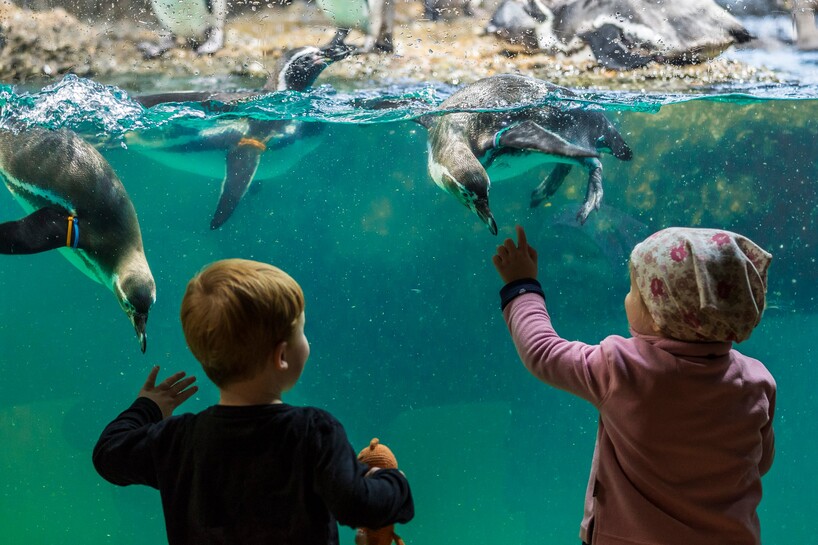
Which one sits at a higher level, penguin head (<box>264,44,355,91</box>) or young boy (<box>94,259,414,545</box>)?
penguin head (<box>264,44,355,91</box>)

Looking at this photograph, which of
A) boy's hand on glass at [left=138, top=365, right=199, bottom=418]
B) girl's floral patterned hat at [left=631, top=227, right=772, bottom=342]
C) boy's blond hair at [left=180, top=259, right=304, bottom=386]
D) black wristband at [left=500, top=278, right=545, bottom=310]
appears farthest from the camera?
black wristband at [left=500, top=278, right=545, bottom=310]

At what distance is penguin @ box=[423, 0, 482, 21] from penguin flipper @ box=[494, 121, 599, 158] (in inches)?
34.2

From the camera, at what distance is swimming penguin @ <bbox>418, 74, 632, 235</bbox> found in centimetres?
341

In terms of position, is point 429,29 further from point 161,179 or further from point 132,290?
point 161,179

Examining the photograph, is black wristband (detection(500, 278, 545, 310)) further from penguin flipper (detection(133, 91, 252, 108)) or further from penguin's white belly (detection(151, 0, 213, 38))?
penguin flipper (detection(133, 91, 252, 108))

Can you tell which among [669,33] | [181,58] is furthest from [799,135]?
[181,58]

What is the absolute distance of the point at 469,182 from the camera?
326 centimetres

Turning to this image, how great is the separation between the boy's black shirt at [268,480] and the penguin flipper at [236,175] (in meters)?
4.47

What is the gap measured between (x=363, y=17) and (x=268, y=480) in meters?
2.52

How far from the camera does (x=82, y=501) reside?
6336mm

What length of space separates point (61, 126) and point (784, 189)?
6.21 m

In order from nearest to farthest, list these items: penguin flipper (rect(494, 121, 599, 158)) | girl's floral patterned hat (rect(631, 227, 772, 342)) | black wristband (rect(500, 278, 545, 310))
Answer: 1. girl's floral patterned hat (rect(631, 227, 772, 342))
2. black wristband (rect(500, 278, 545, 310))
3. penguin flipper (rect(494, 121, 599, 158))

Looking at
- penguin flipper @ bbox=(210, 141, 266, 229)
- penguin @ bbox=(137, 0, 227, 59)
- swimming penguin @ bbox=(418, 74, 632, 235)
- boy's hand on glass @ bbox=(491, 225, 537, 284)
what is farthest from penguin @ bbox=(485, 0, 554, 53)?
penguin flipper @ bbox=(210, 141, 266, 229)

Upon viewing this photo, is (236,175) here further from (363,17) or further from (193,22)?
(363,17)
